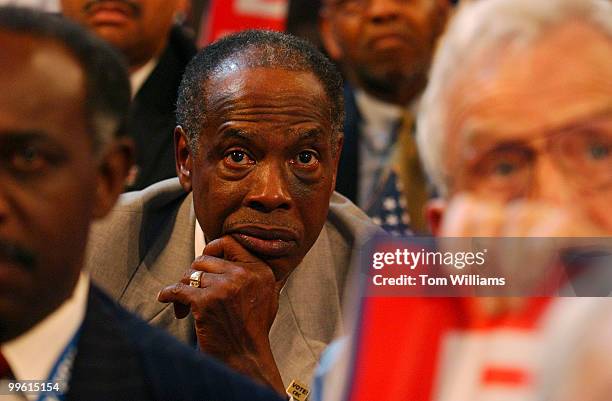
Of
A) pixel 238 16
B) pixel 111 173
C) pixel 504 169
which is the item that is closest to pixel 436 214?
pixel 504 169

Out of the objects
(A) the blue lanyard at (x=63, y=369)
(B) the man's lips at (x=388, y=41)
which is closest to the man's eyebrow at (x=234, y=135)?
(A) the blue lanyard at (x=63, y=369)

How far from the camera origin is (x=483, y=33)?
66.2 inches

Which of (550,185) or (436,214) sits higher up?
(550,185)

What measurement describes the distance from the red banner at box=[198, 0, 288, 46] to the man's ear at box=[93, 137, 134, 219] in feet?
6.84

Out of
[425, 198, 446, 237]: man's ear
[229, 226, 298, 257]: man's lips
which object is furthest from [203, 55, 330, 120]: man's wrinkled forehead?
[425, 198, 446, 237]: man's ear

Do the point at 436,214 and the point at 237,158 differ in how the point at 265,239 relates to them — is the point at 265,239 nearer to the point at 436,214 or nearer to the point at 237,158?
the point at 237,158

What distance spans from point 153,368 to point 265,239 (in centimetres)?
66

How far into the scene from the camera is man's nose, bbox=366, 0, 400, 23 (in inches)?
141

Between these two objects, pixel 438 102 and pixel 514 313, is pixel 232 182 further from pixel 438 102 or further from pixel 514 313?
pixel 514 313

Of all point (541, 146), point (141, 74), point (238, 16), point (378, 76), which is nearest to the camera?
point (541, 146)

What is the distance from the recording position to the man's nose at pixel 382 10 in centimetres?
357

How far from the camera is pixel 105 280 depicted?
7.47 feet

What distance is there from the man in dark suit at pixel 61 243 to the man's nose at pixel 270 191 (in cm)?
58

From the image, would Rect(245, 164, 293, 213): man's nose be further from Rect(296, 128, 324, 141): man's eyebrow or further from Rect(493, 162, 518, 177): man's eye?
Rect(493, 162, 518, 177): man's eye
